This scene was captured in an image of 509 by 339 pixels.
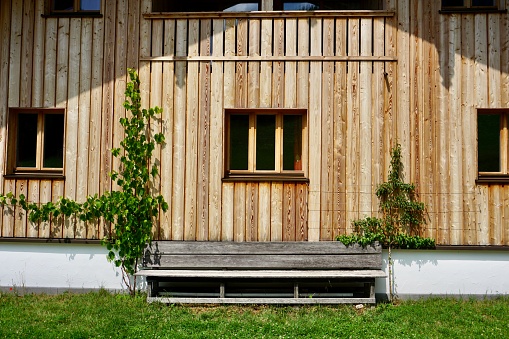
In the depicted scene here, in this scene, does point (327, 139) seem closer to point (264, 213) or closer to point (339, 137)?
point (339, 137)

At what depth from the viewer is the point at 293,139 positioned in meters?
8.29

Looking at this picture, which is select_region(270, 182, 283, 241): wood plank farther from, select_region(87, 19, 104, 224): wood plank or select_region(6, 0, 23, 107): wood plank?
select_region(6, 0, 23, 107): wood plank

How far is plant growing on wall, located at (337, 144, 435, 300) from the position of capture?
7.85 m

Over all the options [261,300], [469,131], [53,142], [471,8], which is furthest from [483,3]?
[53,142]

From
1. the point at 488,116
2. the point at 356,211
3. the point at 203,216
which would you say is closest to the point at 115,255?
the point at 203,216

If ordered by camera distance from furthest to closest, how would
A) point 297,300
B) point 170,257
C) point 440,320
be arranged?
Answer: point 170,257 < point 297,300 < point 440,320

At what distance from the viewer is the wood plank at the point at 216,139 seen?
317 inches

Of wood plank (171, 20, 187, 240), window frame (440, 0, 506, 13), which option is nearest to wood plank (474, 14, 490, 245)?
window frame (440, 0, 506, 13)

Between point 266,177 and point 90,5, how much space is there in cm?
427

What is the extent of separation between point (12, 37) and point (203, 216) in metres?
4.47

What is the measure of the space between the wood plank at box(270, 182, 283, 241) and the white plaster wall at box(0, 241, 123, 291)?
8.67 ft

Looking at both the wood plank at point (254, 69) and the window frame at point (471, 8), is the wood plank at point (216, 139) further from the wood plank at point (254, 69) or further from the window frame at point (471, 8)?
the window frame at point (471, 8)

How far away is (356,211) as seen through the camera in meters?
8.00

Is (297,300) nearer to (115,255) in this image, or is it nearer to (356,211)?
(356,211)
